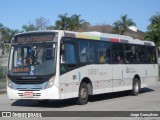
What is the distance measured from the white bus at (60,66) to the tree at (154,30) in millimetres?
36516

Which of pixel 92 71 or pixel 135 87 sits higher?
pixel 92 71

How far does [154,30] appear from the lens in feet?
186

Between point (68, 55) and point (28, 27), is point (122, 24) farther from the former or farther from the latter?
point (68, 55)

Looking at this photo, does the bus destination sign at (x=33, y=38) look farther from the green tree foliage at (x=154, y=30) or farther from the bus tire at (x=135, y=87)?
the green tree foliage at (x=154, y=30)

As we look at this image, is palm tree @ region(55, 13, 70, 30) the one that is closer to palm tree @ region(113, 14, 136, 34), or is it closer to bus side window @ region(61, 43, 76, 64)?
palm tree @ region(113, 14, 136, 34)

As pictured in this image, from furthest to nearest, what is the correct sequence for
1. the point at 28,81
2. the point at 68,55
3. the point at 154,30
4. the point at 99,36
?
the point at 154,30
the point at 99,36
the point at 68,55
the point at 28,81

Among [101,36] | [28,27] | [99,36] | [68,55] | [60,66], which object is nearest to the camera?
[60,66]

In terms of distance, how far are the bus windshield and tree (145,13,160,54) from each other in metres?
40.9

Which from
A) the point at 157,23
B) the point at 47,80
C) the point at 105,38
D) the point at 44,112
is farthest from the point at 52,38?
the point at 157,23

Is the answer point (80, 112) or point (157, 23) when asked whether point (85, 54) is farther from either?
point (157, 23)

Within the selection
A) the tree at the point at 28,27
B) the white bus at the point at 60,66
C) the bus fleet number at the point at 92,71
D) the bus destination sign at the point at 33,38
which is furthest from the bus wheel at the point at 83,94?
the tree at the point at 28,27

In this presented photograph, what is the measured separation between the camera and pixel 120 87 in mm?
21016

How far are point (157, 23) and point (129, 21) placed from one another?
58.7 ft

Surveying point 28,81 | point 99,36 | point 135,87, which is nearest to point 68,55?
point 28,81
